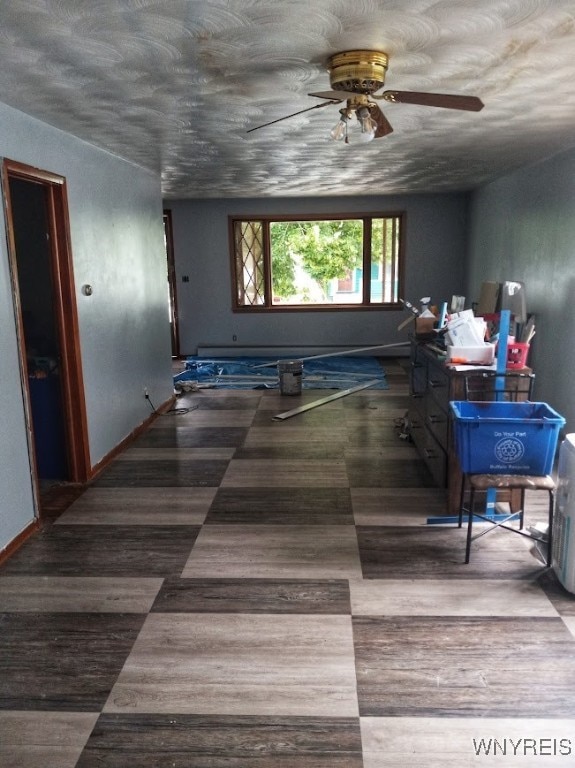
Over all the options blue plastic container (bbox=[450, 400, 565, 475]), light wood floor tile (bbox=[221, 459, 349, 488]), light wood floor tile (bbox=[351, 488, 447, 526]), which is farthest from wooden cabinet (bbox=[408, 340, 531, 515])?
light wood floor tile (bbox=[221, 459, 349, 488])

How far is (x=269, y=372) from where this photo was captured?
7.93 m

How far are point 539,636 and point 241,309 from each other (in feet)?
23.6

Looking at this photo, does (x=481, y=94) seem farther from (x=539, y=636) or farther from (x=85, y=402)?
(x=85, y=402)

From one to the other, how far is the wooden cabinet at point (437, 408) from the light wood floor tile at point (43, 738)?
7.52 ft

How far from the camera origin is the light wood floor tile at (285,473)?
4.10 metres

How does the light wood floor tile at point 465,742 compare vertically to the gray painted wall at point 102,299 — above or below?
below

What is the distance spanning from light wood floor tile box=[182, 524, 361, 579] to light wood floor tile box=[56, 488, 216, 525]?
280 millimetres

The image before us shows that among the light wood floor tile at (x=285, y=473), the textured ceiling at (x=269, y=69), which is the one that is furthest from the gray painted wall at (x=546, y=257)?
the light wood floor tile at (x=285, y=473)

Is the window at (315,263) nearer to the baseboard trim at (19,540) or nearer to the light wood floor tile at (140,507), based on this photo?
the light wood floor tile at (140,507)

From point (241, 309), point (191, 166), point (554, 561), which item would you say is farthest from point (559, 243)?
point (241, 309)

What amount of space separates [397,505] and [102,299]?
2.60 meters

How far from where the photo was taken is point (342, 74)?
2.58 meters

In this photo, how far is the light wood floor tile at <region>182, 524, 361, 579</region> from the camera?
296cm

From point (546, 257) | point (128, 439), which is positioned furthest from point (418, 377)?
point (128, 439)
